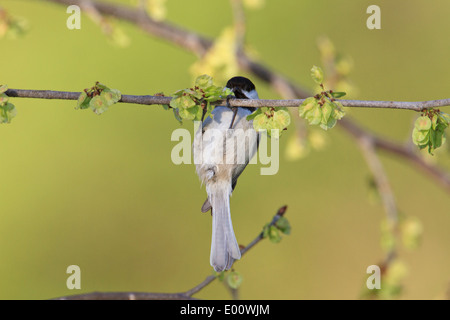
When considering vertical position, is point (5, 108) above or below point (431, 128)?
above

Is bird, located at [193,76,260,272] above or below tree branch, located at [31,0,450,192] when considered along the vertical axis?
below

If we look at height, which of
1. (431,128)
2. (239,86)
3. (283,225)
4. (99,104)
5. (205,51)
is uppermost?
(205,51)

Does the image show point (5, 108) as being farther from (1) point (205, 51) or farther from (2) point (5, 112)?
(1) point (205, 51)

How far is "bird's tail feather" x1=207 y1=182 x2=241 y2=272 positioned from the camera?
1.65 metres

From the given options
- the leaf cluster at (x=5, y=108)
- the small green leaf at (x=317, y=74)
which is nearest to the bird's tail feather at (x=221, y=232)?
the small green leaf at (x=317, y=74)

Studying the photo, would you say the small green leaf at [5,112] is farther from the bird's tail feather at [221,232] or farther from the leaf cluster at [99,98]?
the bird's tail feather at [221,232]

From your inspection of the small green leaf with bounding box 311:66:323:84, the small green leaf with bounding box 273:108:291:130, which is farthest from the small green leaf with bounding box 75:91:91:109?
the small green leaf with bounding box 311:66:323:84

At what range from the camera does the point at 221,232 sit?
1.76 meters

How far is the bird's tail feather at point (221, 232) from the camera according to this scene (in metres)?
1.65

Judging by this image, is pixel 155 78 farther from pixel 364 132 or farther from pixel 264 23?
pixel 364 132

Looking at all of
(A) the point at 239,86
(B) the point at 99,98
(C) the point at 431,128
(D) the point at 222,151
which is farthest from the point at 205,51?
(C) the point at 431,128

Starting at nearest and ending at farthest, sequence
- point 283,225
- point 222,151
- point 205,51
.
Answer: point 283,225
point 222,151
point 205,51

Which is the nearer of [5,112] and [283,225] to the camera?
[5,112]

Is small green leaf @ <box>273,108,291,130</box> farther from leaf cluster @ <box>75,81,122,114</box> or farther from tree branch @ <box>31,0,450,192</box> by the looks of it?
tree branch @ <box>31,0,450,192</box>
